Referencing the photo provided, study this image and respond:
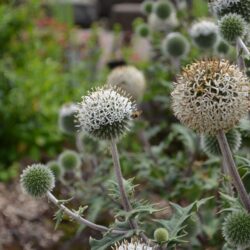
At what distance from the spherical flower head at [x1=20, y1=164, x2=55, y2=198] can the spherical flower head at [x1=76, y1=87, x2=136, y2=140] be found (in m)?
0.27

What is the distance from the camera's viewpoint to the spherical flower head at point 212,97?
1866 mm

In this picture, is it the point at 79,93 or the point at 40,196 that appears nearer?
the point at 40,196

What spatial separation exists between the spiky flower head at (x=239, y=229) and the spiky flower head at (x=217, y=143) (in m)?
0.43

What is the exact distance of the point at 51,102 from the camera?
5.55 m

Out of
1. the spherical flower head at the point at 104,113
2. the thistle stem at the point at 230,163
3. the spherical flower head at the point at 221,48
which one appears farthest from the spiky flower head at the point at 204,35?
the thistle stem at the point at 230,163

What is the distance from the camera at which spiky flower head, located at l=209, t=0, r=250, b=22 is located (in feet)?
8.11

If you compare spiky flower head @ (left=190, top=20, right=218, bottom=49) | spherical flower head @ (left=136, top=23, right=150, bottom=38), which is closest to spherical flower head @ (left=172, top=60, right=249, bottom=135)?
spiky flower head @ (left=190, top=20, right=218, bottom=49)

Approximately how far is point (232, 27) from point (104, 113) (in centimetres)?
66

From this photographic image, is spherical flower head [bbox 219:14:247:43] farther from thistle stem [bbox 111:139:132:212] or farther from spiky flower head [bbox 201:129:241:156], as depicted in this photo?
thistle stem [bbox 111:139:132:212]

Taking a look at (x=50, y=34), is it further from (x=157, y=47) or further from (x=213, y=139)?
(x=213, y=139)

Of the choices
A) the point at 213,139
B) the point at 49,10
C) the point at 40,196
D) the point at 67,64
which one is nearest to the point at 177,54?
the point at 213,139

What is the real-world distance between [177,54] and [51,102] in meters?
1.95

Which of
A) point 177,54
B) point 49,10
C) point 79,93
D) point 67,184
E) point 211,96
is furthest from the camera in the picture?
point 49,10

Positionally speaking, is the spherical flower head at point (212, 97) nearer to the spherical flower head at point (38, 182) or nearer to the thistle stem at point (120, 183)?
the thistle stem at point (120, 183)
